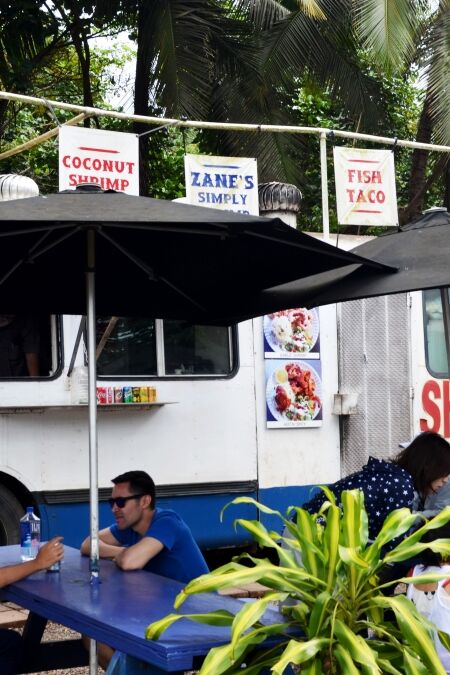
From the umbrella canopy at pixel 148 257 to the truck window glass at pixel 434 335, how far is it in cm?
368

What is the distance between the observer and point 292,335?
358 inches

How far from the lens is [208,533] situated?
8469 mm

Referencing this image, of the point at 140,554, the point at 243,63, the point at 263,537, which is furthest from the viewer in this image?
the point at 243,63

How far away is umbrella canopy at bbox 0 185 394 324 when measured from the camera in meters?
4.16

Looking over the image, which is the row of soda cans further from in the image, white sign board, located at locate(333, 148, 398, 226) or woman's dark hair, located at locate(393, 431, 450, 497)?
woman's dark hair, located at locate(393, 431, 450, 497)

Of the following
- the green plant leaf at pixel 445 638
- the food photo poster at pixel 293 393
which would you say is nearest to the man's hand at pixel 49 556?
the green plant leaf at pixel 445 638

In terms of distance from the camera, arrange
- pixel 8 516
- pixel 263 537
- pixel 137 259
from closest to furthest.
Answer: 1. pixel 263 537
2. pixel 137 259
3. pixel 8 516

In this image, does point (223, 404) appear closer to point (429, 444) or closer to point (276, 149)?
point (429, 444)

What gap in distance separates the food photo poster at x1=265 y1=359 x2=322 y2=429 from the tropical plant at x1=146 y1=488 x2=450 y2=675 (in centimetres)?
540

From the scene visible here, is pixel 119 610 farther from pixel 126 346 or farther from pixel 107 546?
pixel 126 346

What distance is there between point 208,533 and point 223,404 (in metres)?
1.00

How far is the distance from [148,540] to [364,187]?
6.16 metres

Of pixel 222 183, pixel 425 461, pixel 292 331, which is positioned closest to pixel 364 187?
pixel 222 183

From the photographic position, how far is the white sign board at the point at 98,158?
8836 mm
